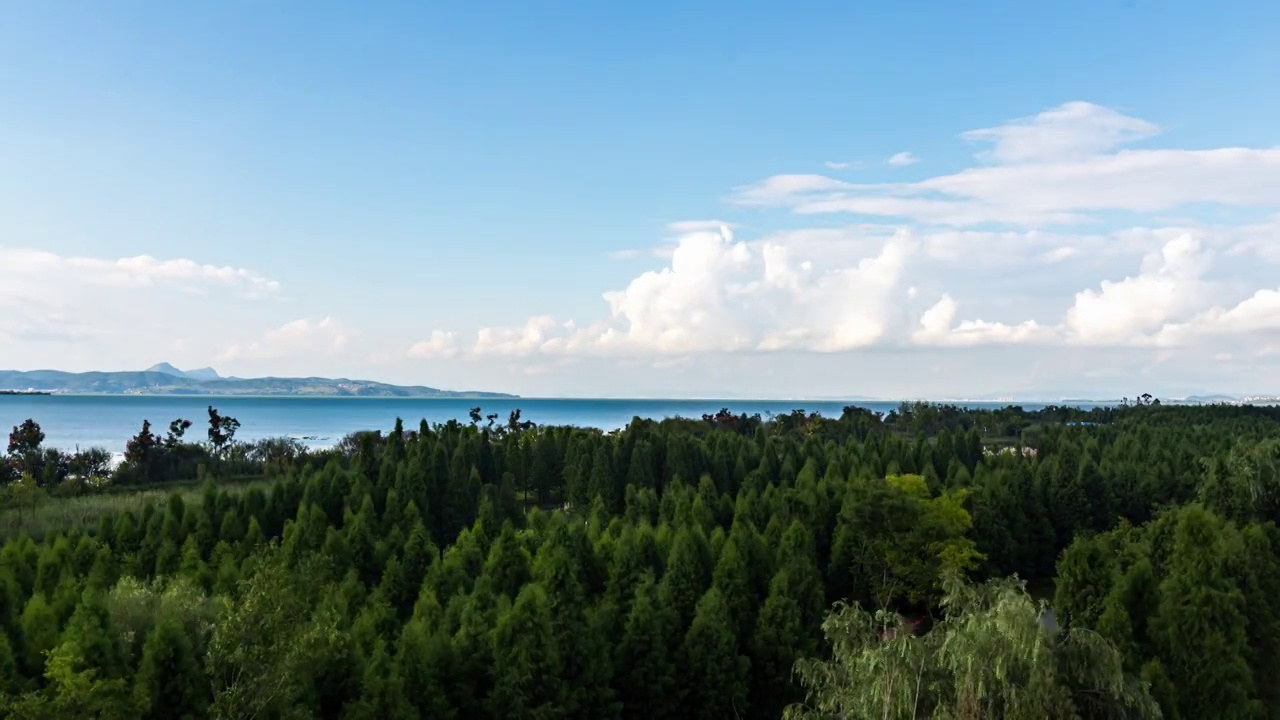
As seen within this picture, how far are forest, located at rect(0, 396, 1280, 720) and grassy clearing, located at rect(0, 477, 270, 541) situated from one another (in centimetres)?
166

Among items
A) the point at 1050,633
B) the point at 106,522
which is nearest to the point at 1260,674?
the point at 1050,633

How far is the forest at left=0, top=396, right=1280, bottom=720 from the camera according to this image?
64.9ft

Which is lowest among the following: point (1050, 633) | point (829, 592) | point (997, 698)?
point (829, 592)

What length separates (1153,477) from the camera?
70.1 m

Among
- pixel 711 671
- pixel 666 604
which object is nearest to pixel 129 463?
pixel 666 604

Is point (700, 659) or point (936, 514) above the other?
point (936, 514)

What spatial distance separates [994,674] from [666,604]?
751 inches

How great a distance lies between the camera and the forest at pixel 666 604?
64.9 feet

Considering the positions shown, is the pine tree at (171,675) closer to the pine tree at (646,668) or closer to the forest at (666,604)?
the forest at (666,604)

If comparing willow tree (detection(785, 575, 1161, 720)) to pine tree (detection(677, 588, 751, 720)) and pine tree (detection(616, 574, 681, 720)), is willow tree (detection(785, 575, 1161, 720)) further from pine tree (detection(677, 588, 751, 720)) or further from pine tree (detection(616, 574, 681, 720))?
pine tree (detection(616, 574, 681, 720))

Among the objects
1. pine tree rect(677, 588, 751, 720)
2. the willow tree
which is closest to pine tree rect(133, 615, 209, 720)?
pine tree rect(677, 588, 751, 720)

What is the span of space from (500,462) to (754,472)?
24394mm

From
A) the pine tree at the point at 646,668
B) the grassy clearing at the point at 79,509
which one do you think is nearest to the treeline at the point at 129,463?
the grassy clearing at the point at 79,509

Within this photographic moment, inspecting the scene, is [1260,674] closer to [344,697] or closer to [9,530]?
[344,697]
